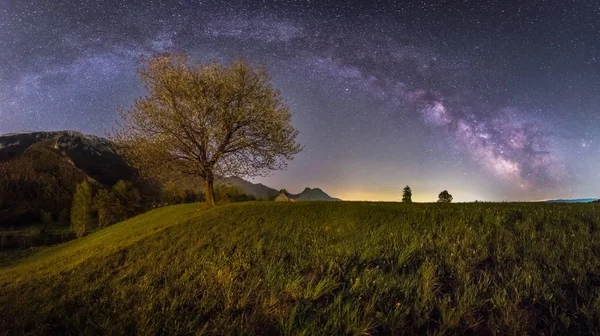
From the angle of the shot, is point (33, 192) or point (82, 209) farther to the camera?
point (33, 192)

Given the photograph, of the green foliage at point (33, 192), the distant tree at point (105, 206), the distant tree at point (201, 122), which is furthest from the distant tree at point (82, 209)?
the green foliage at point (33, 192)

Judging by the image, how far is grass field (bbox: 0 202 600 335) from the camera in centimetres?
573

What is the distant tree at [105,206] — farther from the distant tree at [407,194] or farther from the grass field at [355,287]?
the grass field at [355,287]

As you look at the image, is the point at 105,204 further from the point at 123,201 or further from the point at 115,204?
the point at 123,201

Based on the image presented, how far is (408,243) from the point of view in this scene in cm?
1023

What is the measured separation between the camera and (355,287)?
6.96m

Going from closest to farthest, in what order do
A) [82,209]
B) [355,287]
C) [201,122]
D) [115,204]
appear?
[355,287]
[201,122]
[82,209]
[115,204]

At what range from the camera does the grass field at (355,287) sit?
5.73 metres

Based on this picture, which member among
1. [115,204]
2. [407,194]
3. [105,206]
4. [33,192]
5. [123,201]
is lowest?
[33,192]

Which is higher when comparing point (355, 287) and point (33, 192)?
point (355, 287)

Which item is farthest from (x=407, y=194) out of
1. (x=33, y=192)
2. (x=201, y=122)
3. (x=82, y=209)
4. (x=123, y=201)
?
(x=33, y=192)

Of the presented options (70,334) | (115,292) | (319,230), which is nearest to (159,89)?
(319,230)

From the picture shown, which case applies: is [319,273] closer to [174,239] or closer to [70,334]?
[70,334]

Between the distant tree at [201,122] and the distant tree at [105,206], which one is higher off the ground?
the distant tree at [201,122]
